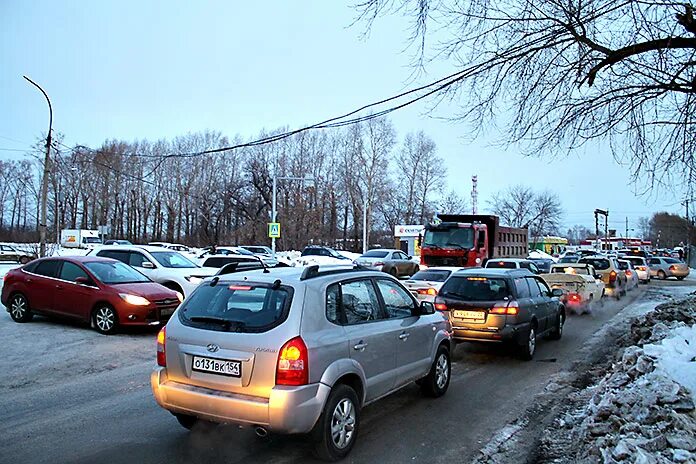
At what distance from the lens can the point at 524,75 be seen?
9.12 metres

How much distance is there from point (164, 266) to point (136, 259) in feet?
2.93

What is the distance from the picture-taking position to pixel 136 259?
48.8 ft

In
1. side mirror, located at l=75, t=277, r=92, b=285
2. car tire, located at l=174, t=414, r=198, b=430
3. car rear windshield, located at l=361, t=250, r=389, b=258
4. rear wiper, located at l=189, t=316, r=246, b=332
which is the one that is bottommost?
car tire, located at l=174, t=414, r=198, b=430

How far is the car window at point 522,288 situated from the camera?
9570mm

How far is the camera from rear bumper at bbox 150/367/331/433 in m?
4.30

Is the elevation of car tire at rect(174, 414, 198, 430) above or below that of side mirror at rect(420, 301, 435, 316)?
below

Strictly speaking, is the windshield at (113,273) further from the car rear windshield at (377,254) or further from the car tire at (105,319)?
the car rear windshield at (377,254)

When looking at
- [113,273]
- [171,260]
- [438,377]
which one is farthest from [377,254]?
[438,377]

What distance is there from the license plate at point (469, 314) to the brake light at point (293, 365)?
5351 mm

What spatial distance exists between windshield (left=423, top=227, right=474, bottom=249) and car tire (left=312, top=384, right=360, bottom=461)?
18.4 metres

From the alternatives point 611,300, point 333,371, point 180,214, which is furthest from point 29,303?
point 180,214

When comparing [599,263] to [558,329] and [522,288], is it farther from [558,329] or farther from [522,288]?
[522,288]

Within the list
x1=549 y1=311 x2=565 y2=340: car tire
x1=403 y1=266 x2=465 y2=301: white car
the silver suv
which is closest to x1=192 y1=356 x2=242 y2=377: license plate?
the silver suv

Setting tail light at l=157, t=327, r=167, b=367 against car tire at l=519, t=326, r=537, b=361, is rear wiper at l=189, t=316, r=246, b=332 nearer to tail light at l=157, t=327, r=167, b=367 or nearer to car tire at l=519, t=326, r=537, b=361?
tail light at l=157, t=327, r=167, b=367
